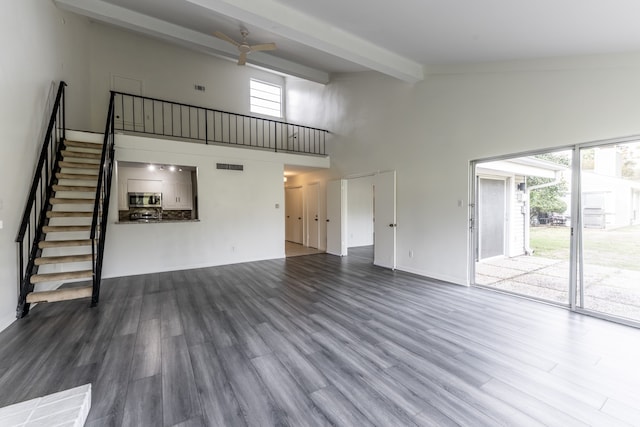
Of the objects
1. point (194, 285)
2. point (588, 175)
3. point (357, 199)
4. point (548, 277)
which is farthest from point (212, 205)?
point (548, 277)

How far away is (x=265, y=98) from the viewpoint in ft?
32.0

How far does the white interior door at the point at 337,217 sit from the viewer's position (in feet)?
24.6

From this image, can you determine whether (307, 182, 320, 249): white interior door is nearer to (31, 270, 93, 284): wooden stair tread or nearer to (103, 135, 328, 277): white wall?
(103, 135, 328, 277): white wall

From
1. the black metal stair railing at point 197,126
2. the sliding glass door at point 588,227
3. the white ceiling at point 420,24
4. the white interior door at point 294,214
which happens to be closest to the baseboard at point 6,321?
the white ceiling at point 420,24

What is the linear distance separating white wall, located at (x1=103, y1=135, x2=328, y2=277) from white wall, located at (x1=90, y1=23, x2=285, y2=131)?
10.4ft

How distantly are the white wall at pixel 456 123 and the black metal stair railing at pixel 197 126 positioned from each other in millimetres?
2175

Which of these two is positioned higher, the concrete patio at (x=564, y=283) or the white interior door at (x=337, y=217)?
the white interior door at (x=337, y=217)

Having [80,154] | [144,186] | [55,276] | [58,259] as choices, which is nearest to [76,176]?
[80,154]

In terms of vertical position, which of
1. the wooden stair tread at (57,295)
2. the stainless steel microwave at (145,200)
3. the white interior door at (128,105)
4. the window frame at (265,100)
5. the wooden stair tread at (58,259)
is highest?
the window frame at (265,100)

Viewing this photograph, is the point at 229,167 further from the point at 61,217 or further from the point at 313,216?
the point at 313,216

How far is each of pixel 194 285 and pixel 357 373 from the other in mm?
3611

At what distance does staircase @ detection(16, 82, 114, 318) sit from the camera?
3508 mm

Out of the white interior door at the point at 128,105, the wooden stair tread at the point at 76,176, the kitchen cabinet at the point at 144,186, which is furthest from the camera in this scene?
the kitchen cabinet at the point at 144,186

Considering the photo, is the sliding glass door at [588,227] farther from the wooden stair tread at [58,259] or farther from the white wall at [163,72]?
the white wall at [163,72]
